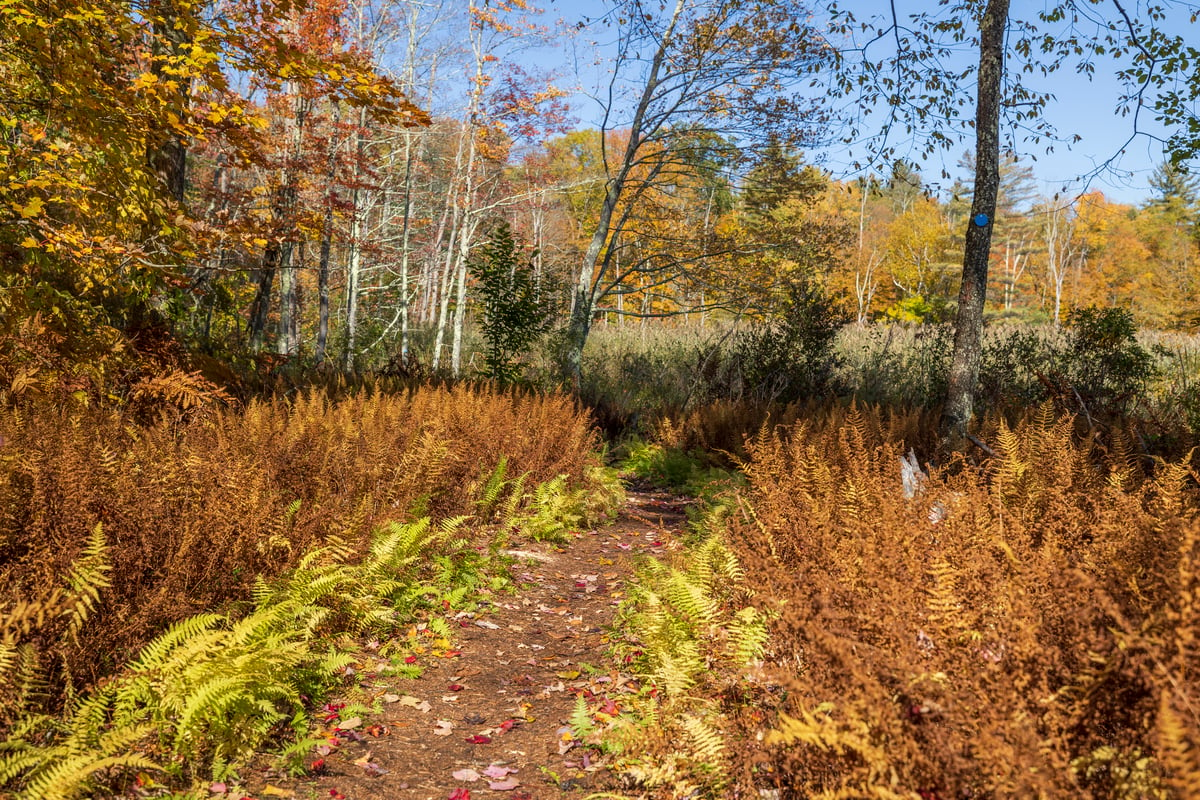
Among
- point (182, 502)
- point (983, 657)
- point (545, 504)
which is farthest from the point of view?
point (545, 504)

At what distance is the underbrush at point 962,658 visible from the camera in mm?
1987

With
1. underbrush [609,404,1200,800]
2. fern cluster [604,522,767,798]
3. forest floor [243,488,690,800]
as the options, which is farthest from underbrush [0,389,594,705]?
underbrush [609,404,1200,800]

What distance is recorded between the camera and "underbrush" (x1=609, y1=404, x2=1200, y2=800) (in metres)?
1.99

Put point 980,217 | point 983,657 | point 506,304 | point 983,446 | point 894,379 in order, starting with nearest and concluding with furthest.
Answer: point 983,657
point 983,446
point 980,217
point 506,304
point 894,379

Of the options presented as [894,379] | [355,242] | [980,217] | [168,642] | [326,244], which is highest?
[355,242]

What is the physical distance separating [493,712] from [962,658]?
236 cm

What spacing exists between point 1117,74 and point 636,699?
8.48 m

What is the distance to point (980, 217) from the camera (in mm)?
6324

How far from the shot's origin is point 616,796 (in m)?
2.79

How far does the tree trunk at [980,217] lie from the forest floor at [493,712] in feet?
11.7

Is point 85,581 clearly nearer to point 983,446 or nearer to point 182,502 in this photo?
point 182,502

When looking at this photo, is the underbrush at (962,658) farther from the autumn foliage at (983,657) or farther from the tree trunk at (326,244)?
the tree trunk at (326,244)

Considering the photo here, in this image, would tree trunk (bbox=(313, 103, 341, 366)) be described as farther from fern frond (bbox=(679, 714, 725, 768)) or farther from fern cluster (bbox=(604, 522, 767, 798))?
fern frond (bbox=(679, 714, 725, 768))

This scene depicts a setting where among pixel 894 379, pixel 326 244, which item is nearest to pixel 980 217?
pixel 894 379
